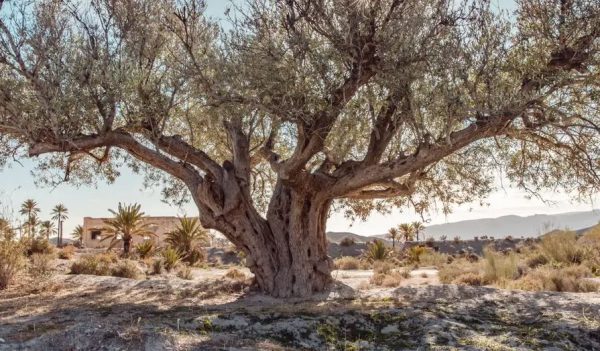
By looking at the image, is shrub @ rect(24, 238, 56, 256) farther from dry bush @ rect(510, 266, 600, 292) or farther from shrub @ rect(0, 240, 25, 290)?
dry bush @ rect(510, 266, 600, 292)

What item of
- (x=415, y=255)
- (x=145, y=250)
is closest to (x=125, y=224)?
(x=145, y=250)

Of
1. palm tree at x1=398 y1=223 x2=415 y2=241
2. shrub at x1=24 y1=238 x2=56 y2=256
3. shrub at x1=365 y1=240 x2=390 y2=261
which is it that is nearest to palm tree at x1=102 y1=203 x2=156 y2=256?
shrub at x1=24 y1=238 x2=56 y2=256

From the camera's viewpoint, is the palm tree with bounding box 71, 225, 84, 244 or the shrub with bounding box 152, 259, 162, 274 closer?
the shrub with bounding box 152, 259, 162, 274

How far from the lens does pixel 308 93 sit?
1012 cm

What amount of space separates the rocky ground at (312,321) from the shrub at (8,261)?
2.00 m

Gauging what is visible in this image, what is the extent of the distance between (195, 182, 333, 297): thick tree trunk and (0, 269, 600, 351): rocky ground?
0.57 m

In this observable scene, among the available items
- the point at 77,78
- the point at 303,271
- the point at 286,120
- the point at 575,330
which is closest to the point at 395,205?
the point at 303,271

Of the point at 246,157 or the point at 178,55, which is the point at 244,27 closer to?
the point at 178,55

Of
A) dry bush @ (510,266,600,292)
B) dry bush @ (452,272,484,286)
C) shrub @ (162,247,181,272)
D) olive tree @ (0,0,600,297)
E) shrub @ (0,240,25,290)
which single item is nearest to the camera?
olive tree @ (0,0,600,297)

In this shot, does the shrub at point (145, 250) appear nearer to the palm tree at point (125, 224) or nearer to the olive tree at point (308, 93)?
the palm tree at point (125, 224)

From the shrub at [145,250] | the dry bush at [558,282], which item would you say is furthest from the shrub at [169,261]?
the dry bush at [558,282]

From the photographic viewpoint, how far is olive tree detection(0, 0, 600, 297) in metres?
9.77

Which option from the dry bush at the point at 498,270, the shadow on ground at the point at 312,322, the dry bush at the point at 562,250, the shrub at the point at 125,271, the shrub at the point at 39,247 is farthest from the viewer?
the shrub at the point at 39,247

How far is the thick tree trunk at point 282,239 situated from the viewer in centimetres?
1257
